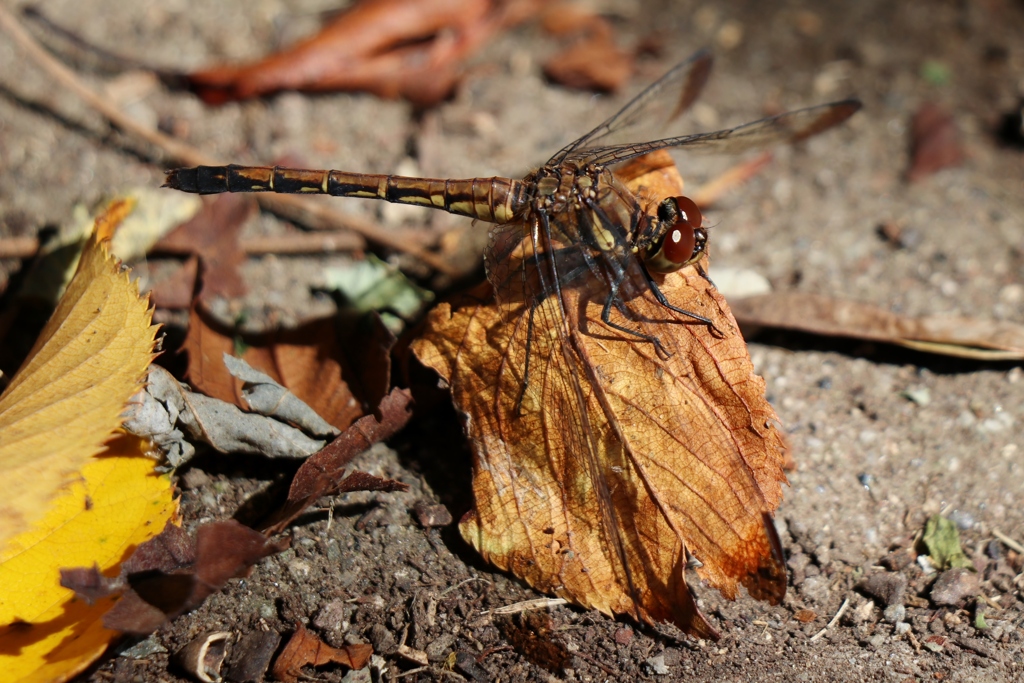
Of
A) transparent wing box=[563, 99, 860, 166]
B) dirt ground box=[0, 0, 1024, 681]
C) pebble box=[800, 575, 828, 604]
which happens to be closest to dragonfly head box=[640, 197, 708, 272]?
transparent wing box=[563, 99, 860, 166]

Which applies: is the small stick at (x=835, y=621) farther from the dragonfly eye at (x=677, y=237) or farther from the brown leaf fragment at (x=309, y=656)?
the brown leaf fragment at (x=309, y=656)

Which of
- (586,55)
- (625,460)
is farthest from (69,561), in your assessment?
(586,55)

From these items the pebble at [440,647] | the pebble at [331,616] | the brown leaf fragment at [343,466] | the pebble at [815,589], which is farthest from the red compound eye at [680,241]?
the pebble at [331,616]

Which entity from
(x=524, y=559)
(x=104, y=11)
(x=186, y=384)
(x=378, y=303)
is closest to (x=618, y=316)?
(x=524, y=559)

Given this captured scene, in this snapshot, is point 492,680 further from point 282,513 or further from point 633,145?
point 633,145

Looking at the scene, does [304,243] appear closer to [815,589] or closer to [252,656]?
[252,656]

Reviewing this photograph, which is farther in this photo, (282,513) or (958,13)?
(958,13)
